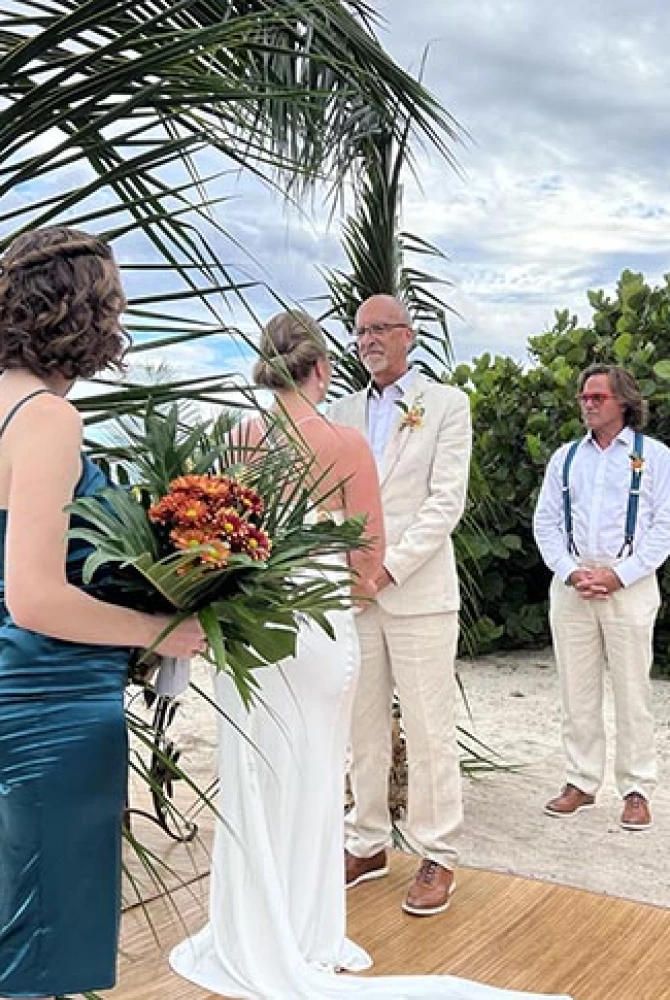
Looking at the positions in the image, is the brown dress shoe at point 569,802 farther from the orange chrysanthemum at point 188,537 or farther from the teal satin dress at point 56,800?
the orange chrysanthemum at point 188,537

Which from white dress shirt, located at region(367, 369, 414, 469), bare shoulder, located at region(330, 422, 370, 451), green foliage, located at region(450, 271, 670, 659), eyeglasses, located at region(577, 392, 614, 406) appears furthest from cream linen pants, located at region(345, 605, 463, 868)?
green foliage, located at region(450, 271, 670, 659)

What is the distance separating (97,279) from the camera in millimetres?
2049

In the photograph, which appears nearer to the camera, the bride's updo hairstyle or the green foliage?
the bride's updo hairstyle

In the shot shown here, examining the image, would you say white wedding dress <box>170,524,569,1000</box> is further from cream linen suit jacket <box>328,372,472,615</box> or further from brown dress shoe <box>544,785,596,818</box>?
brown dress shoe <box>544,785,596,818</box>

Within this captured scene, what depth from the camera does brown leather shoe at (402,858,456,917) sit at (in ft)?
→ 12.1

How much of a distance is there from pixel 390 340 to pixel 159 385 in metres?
1.56

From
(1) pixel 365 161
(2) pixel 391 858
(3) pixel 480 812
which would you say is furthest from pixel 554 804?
(1) pixel 365 161

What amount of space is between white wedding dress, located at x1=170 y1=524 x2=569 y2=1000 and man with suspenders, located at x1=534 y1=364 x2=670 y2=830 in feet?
6.73

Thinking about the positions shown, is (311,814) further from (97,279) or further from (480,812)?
(480,812)

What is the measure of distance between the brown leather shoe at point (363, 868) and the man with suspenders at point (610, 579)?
140cm

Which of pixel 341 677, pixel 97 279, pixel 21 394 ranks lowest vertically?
pixel 341 677

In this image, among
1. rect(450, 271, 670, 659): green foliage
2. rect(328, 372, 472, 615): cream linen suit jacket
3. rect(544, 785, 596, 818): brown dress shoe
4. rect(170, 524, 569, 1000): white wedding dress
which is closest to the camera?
rect(170, 524, 569, 1000): white wedding dress

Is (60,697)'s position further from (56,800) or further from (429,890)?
(429,890)

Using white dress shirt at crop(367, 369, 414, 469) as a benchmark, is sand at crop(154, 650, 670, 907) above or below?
below
